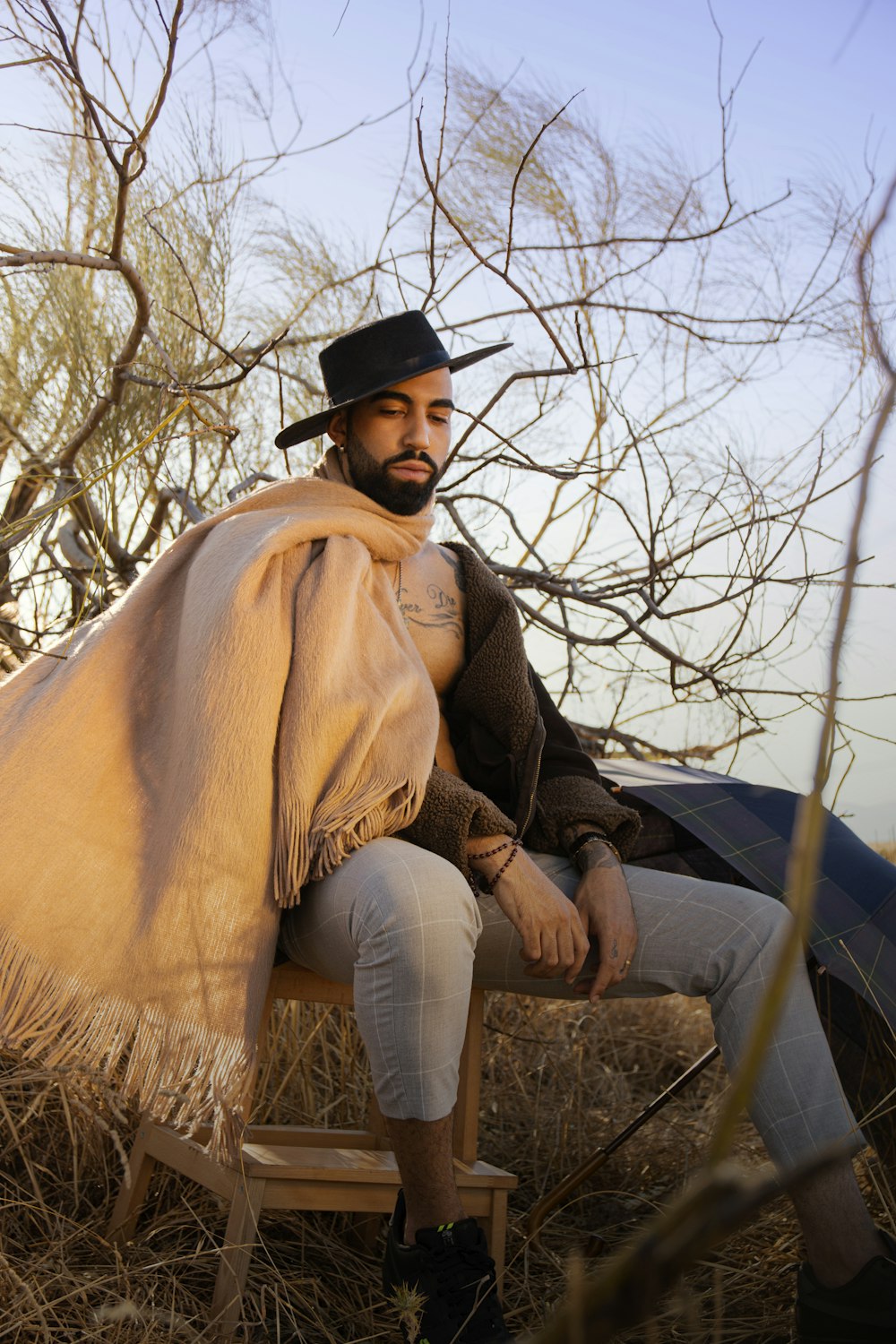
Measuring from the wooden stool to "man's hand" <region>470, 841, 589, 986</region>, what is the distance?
242 mm

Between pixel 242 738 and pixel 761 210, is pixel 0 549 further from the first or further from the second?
pixel 761 210

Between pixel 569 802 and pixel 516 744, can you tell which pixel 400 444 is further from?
pixel 569 802

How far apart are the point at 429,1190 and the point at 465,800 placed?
0.62 metres

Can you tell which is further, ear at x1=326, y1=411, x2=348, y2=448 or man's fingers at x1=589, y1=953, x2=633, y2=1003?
ear at x1=326, y1=411, x2=348, y2=448

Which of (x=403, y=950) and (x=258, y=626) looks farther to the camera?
(x=258, y=626)

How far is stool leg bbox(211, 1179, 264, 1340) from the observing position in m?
1.72

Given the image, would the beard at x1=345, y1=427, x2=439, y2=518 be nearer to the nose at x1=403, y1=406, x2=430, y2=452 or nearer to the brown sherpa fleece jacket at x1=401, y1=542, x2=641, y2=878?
Answer: the nose at x1=403, y1=406, x2=430, y2=452

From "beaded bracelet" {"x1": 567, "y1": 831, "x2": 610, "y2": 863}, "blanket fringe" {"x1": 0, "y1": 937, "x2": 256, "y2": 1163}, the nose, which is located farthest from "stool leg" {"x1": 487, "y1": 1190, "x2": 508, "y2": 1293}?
the nose

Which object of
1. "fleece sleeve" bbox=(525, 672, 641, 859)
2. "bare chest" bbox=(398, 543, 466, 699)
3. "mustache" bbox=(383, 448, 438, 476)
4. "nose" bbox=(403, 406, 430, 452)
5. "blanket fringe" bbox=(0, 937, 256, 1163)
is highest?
"nose" bbox=(403, 406, 430, 452)

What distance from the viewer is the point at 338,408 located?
2412mm

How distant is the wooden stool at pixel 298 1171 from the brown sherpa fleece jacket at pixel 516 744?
1.21 ft

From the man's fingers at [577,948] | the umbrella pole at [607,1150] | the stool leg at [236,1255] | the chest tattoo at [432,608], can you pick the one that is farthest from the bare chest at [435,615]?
the stool leg at [236,1255]

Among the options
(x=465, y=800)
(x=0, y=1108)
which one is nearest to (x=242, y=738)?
(x=465, y=800)

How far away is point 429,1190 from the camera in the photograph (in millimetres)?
1650
